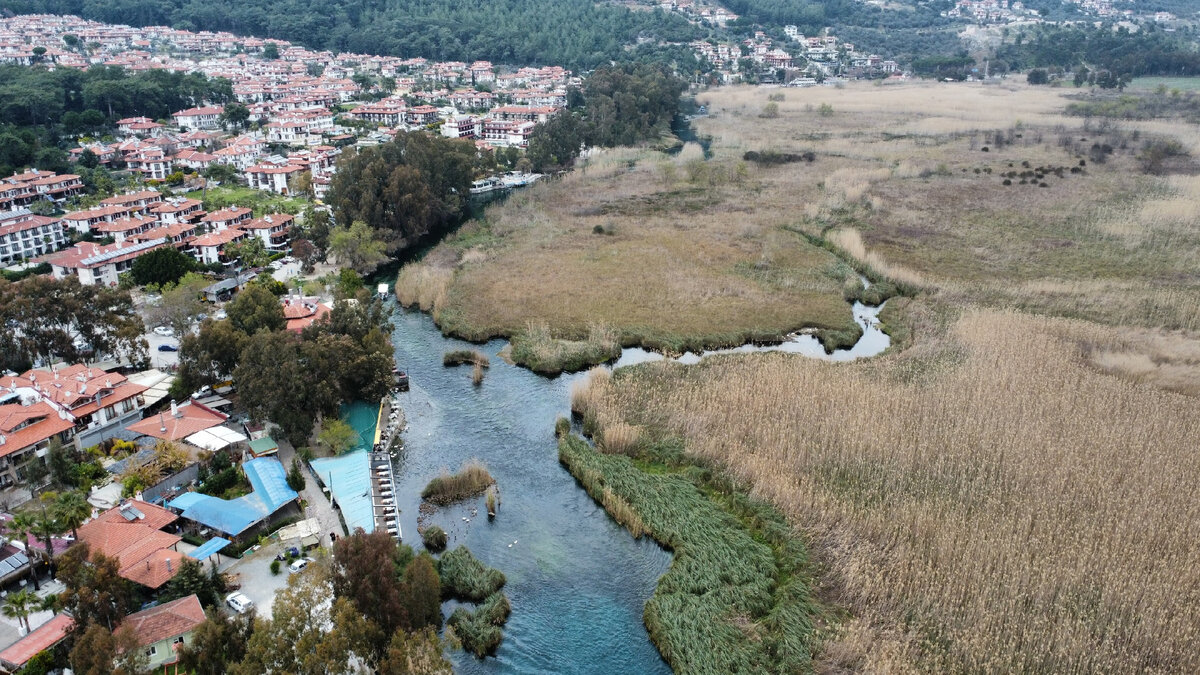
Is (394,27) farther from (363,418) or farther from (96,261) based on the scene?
(363,418)

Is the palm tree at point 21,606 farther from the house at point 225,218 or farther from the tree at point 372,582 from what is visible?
the house at point 225,218

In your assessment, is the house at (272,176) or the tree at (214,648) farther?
the house at (272,176)

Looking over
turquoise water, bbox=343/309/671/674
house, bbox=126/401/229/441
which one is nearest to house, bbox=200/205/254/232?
turquoise water, bbox=343/309/671/674

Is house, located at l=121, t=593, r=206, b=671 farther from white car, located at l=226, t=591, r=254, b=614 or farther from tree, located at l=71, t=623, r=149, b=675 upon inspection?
tree, located at l=71, t=623, r=149, b=675

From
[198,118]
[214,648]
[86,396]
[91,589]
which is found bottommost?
[214,648]

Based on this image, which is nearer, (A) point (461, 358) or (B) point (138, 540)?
(B) point (138, 540)

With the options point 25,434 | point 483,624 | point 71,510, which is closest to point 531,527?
point 483,624

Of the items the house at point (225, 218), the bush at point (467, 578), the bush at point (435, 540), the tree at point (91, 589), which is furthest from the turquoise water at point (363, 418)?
the house at point (225, 218)
